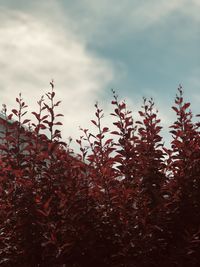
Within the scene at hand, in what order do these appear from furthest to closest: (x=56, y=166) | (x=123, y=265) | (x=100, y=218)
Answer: (x=56, y=166) < (x=100, y=218) < (x=123, y=265)

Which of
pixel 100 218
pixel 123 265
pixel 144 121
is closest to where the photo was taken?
pixel 123 265

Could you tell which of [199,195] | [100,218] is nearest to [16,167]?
[100,218]

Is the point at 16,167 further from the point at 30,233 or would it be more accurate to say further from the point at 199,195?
the point at 199,195

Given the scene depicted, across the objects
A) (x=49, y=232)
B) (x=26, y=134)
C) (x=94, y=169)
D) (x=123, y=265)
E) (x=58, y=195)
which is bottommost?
(x=123, y=265)

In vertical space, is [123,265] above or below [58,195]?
below

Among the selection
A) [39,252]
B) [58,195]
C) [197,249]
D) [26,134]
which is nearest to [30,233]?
[39,252]

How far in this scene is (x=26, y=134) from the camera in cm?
485

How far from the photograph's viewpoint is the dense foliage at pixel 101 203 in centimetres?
414

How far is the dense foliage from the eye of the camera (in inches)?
163

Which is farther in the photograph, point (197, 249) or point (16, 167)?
point (16, 167)

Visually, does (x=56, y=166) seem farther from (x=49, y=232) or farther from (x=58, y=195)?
(x=49, y=232)

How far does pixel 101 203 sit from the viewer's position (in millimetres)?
4531

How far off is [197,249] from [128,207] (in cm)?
86

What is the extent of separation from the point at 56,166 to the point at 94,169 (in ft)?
1.42
